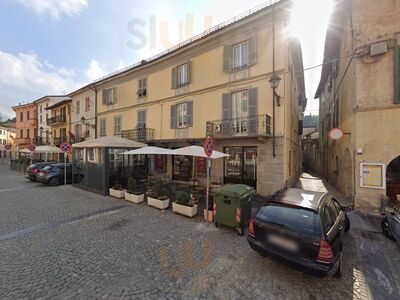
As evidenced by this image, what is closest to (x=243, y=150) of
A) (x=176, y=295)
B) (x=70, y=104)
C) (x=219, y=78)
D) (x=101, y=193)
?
(x=219, y=78)

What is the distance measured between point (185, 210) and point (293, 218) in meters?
3.94

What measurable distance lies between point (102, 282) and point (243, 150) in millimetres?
8684

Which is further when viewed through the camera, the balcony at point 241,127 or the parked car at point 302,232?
the balcony at point 241,127

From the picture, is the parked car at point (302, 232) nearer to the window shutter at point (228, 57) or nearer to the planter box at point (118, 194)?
the planter box at point (118, 194)

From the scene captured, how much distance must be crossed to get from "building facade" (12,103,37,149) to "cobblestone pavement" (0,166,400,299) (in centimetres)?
3388

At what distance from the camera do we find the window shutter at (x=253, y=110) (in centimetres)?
Result: 990

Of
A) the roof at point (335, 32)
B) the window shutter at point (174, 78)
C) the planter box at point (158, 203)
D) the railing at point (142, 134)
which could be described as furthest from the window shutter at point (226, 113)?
the railing at point (142, 134)

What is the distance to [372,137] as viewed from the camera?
734 centimetres

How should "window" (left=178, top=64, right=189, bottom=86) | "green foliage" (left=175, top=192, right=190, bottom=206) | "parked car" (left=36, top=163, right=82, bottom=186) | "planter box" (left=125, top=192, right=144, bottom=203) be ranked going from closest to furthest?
1. "green foliage" (left=175, top=192, right=190, bottom=206)
2. "planter box" (left=125, top=192, right=144, bottom=203)
3. "parked car" (left=36, top=163, right=82, bottom=186)
4. "window" (left=178, top=64, right=189, bottom=86)

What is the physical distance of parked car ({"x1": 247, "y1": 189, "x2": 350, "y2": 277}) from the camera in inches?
126

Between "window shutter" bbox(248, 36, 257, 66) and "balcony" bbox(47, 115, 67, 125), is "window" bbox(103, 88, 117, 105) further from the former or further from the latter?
"window shutter" bbox(248, 36, 257, 66)

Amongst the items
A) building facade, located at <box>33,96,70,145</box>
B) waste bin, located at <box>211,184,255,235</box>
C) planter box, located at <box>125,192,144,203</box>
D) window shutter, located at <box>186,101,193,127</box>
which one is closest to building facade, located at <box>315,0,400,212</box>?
waste bin, located at <box>211,184,255,235</box>

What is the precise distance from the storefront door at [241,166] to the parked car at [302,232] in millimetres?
6169

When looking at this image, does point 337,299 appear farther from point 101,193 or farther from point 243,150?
point 101,193
